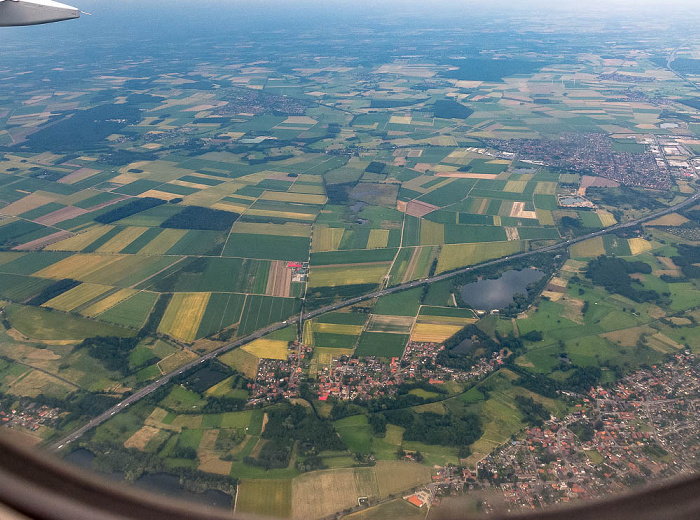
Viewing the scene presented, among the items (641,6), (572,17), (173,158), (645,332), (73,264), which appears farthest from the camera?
(641,6)

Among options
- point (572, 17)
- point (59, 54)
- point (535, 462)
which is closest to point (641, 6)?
point (572, 17)

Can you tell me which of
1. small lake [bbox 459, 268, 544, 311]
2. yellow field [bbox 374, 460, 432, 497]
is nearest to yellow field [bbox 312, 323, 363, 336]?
small lake [bbox 459, 268, 544, 311]

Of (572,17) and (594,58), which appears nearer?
(594,58)

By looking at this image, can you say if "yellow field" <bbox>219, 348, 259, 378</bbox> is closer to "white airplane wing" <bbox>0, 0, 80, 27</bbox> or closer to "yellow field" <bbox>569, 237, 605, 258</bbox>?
"white airplane wing" <bbox>0, 0, 80, 27</bbox>

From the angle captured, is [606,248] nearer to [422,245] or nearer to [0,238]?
[422,245]

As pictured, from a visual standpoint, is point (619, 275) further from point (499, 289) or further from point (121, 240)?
point (121, 240)
